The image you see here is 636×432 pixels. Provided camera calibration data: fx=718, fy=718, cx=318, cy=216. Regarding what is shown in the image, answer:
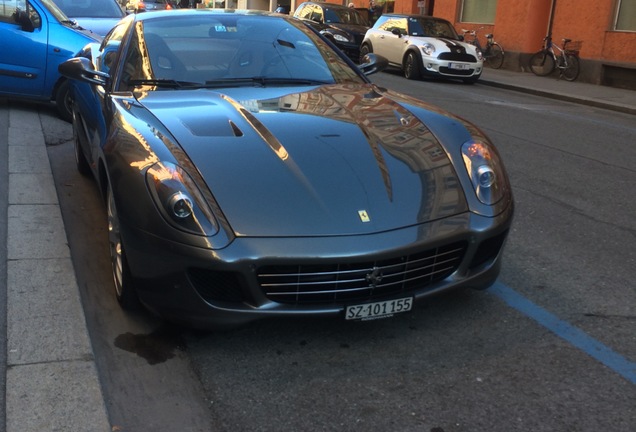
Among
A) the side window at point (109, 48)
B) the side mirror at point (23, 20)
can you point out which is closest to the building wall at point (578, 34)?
the side mirror at point (23, 20)

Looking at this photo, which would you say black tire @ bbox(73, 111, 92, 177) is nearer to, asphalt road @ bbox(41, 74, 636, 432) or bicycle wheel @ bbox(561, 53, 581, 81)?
asphalt road @ bbox(41, 74, 636, 432)

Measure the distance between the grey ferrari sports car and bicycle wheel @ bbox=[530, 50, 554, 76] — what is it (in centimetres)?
1621

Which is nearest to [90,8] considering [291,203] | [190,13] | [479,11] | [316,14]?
[190,13]

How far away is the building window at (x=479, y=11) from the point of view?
22.4 m

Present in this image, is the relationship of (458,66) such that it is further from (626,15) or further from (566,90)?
(626,15)

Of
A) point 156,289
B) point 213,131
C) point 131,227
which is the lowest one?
point 156,289

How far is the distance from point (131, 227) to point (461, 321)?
173 centimetres

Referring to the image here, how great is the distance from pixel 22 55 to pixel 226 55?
4862 mm

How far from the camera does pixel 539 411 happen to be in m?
2.91

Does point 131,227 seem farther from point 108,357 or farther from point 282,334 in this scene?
point 282,334

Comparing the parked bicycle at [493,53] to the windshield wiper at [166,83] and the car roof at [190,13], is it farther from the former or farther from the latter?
the windshield wiper at [166,83]

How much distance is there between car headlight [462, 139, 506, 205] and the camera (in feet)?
11.8

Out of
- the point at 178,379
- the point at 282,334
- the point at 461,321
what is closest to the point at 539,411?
the point at 461,321

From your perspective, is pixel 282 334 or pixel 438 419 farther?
pixel 282 334
